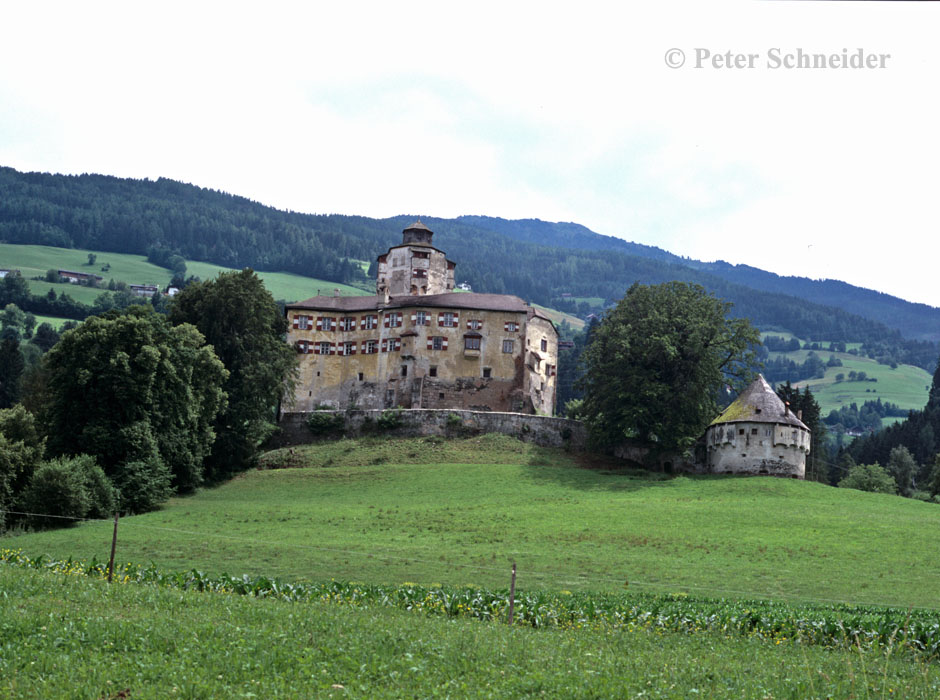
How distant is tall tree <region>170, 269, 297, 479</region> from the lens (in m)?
75.6

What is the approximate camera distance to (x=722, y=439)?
77.1 meters

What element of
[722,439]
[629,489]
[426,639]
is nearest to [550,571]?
[426,639]

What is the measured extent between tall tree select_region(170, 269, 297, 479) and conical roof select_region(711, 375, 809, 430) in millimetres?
33280

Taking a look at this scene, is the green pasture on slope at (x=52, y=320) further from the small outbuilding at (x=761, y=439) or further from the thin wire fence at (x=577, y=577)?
the thin wire fence at (x=577, y=577)

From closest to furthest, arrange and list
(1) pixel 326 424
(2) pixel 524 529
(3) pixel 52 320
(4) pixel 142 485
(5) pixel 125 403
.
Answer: (2) pixel 524 529
(4) pixel 142 485
(5) pixel 125 403
(1) pixel 326 424
(3) pixel 52 320

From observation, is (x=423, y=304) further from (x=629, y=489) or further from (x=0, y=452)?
(x=0, y=452)

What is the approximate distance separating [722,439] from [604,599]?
4802cm

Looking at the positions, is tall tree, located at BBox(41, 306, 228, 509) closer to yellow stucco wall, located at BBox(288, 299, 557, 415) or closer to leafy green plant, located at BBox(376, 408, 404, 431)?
leafy green plant, located at BBox(376, 408, 404, 431)

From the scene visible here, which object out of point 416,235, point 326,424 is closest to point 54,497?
point 326,424

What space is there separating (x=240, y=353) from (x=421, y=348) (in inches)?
840

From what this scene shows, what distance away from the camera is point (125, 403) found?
6347 cm

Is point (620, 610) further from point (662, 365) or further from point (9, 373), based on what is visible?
point (9, 373)

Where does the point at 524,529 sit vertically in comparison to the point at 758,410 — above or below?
below

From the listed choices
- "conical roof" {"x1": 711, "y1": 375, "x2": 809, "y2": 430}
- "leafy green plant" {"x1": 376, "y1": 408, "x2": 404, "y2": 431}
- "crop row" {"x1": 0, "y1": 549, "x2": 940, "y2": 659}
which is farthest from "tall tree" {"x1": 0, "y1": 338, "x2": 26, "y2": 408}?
"crop row" {"x1": 0, "y1": 549, "x2": 940, "y2": 659}
